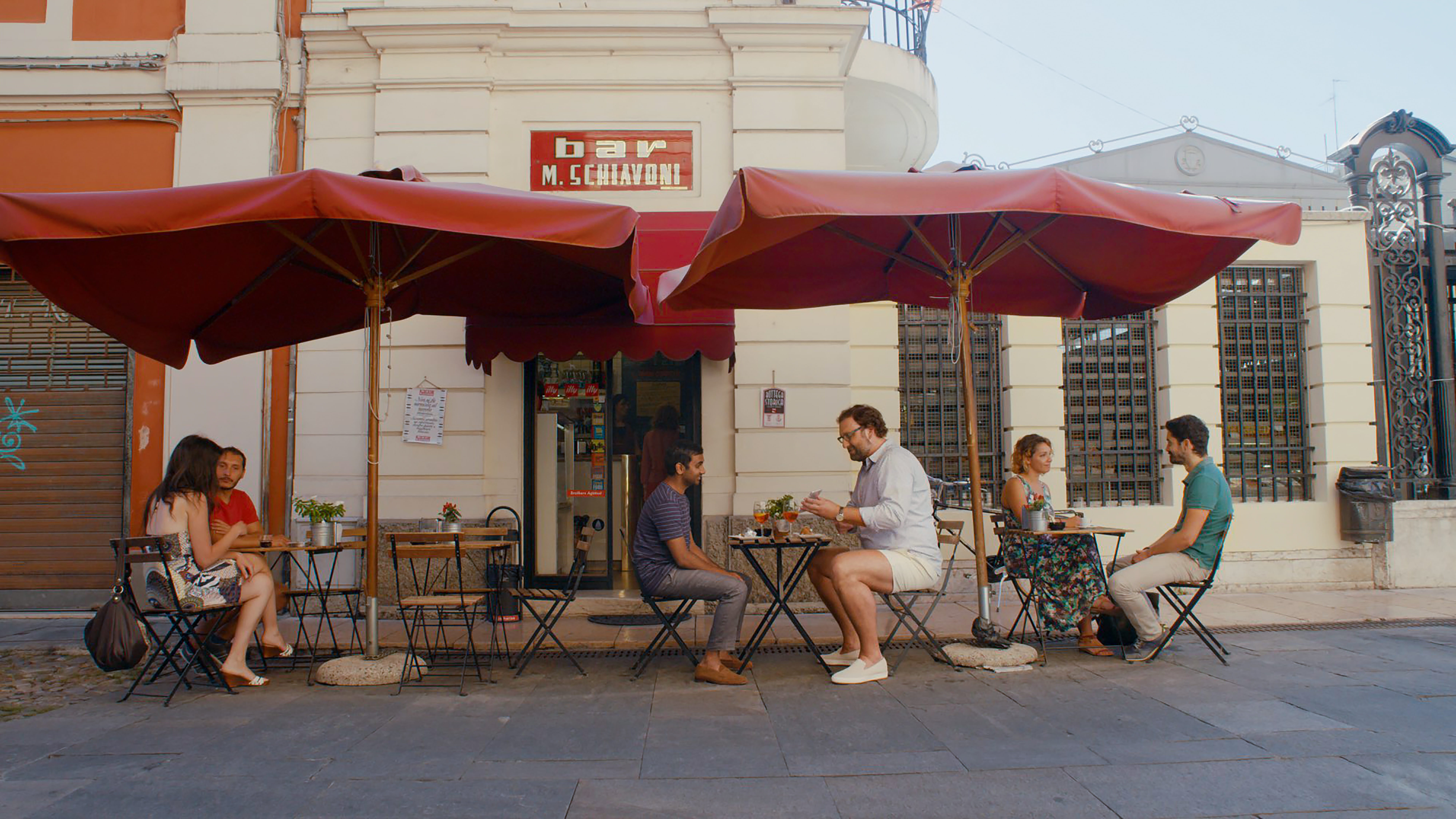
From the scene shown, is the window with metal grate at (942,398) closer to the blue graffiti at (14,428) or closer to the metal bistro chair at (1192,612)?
the metal bistro chair at (1192,612)

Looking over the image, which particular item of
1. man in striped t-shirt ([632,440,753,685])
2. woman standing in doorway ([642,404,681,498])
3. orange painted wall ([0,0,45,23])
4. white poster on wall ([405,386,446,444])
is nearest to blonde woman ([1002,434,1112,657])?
man in striped t-shirt ([632,440,753,685])

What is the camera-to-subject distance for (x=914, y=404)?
855 centimetres

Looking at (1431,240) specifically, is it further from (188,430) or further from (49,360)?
(49,360)

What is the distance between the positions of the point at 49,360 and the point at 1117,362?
398 inches

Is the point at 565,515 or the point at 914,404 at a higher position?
the point at 914,404

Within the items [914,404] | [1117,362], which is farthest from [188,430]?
[1117,362]

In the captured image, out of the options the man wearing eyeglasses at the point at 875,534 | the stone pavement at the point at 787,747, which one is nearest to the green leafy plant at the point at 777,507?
the man wearing eyeglasses at the point at 875,534

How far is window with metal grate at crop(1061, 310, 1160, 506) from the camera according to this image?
8594mm

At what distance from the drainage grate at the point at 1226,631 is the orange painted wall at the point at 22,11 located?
780cm

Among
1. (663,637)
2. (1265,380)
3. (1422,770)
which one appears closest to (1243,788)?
(1422,770)

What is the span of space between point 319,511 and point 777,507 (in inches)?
118

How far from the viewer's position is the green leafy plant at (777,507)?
5430mm

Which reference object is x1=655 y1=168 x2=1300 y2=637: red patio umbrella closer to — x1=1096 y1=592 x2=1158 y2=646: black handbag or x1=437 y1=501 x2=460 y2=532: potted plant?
x1=1096 y1=592 x2=1158 y2=646: black handbag

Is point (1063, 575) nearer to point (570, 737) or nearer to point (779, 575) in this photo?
point (779, 575)
